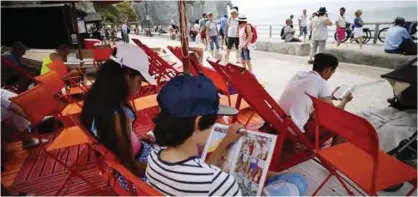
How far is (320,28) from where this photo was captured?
21.0ft

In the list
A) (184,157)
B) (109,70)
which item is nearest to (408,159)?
(184,157)

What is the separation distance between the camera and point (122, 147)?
4.76ft

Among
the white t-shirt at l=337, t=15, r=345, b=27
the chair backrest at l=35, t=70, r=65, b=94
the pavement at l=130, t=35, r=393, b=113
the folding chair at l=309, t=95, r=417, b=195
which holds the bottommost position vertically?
the pavement at l=130, t=35, r=393, b=113

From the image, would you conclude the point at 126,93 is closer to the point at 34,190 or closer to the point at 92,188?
the point at 92,188

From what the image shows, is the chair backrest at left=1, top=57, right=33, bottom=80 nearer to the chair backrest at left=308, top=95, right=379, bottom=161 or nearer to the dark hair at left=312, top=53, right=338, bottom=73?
the dark hair at left=312, top=53, right=338, bottom=73

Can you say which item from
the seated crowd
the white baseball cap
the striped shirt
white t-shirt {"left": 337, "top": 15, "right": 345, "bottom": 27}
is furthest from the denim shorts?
the striped shirt

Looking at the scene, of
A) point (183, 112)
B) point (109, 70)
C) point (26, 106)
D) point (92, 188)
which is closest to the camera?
point (183, 112)

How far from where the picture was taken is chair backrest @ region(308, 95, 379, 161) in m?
1.31

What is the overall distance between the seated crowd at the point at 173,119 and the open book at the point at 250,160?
46mm

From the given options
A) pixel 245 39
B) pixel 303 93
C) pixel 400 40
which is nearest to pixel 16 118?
pixel 303 93

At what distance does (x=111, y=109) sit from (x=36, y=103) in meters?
0.93

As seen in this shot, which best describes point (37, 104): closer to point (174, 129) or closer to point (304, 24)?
point (174, 129)

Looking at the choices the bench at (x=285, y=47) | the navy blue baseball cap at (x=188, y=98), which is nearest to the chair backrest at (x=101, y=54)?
the navy blue baseball cap at (x=188, y=98)

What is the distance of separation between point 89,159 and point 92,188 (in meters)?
0.54
